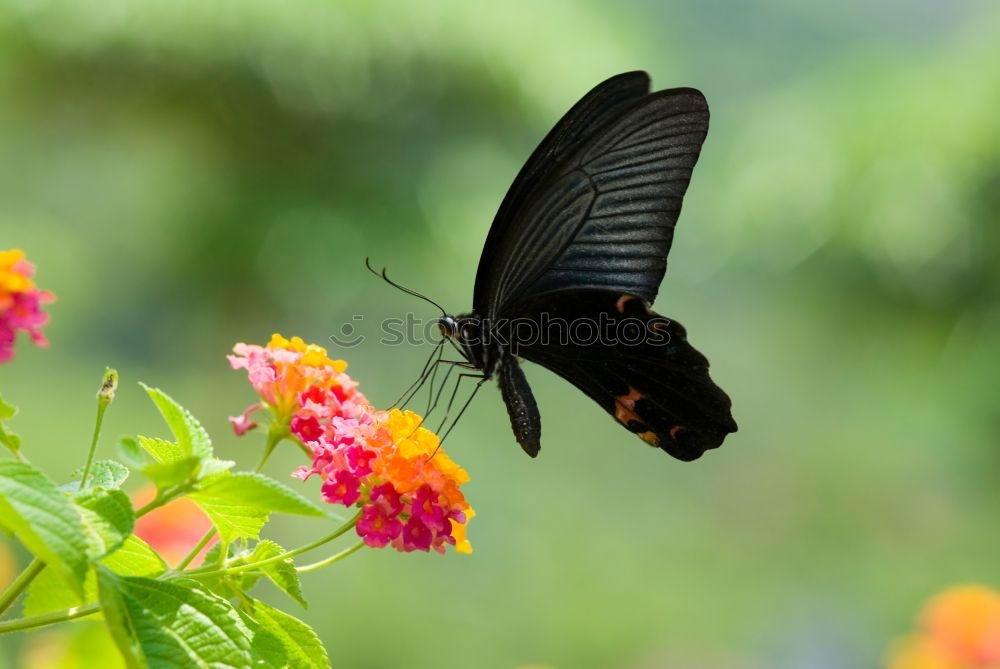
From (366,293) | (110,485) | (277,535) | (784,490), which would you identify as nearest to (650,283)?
(110,485)

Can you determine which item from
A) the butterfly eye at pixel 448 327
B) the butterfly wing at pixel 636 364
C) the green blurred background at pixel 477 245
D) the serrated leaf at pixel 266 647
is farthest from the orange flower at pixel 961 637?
the green blurred background at pixel 477 245

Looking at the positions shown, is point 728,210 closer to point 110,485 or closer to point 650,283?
point 650,283

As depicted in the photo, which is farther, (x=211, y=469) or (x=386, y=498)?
(x=386, y=498)

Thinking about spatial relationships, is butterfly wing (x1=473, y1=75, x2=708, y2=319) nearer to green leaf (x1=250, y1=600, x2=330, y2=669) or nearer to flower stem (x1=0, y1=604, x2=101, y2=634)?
green leaf (x1=250, y1=600, x2=330, y2=669)

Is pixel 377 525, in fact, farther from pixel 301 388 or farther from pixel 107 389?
pixel 107 389

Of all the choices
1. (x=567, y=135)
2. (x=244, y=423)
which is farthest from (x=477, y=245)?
(x=244, y=423)

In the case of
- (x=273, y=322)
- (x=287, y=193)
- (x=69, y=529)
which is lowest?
(x=69, y=529)

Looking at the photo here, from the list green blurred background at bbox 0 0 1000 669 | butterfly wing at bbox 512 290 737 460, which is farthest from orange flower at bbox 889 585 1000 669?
green blurred background at bbox 0 0 1000 669
